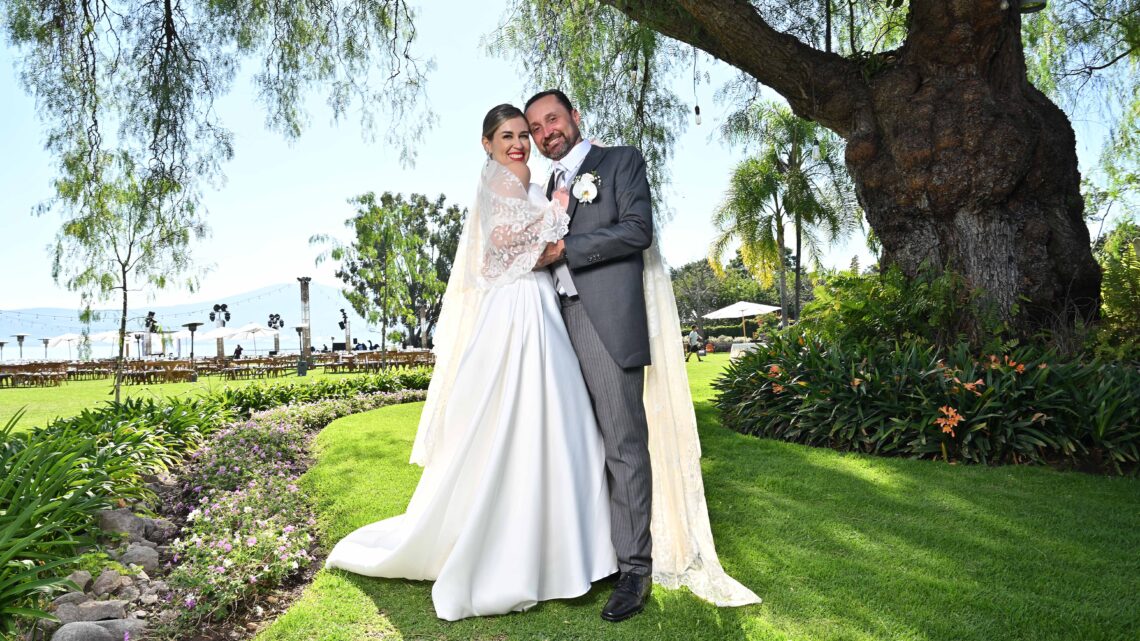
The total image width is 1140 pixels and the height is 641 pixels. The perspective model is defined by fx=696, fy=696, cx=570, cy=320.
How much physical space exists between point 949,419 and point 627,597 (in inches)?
146

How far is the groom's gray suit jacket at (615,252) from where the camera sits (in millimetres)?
2904

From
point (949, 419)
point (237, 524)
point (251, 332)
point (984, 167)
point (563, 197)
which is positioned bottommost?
point (237, 524)

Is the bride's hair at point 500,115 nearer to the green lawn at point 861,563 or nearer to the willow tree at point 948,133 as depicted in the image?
the green lawn at point 861,563

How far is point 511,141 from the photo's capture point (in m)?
3.02

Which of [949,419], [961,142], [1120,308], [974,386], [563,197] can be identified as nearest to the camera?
[563,197]

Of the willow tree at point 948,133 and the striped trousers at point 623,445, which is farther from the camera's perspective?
the willow tree at point 948,133

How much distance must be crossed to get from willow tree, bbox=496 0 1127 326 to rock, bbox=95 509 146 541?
18.6ft

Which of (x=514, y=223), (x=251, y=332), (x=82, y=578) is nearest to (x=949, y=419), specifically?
(x=514, y=223)

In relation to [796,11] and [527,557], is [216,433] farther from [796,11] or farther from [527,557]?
[796,11]

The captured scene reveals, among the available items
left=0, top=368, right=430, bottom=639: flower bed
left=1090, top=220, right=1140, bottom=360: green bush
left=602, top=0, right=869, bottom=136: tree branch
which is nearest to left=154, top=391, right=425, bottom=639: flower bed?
left=0, top=368, right=430, bottom=639: flower bed

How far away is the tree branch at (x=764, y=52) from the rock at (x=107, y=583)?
584 centimetres

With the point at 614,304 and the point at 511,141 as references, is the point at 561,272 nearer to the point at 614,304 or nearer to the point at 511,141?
the point at 614,304

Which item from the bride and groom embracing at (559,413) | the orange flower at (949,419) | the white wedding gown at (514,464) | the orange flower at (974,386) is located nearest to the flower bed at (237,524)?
the bride and groom embracing at (559,413)

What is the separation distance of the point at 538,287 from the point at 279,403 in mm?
8287
